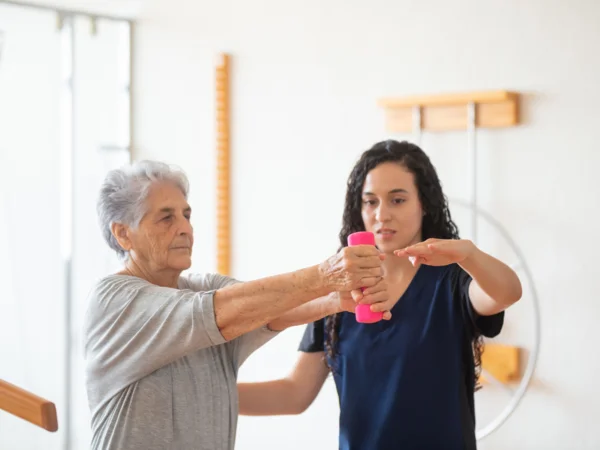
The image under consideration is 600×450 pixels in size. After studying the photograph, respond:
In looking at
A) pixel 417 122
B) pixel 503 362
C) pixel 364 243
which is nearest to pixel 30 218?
pixel 417 122

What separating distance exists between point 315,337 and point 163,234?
0.51m

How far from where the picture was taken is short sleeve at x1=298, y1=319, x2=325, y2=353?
2.10m

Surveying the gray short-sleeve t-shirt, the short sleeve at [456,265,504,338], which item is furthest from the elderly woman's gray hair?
the short sleeve at [456,265,504,338]

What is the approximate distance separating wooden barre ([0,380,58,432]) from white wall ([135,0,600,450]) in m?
2.36

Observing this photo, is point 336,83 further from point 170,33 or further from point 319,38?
point 170,33

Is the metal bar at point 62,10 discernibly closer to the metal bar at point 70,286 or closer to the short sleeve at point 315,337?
the metal bar at point 70,286

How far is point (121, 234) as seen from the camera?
73.9 inches

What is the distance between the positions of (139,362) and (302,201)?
2.17m

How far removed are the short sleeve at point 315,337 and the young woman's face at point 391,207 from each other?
0.25 meters

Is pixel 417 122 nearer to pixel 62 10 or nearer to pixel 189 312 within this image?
pixel 62 10

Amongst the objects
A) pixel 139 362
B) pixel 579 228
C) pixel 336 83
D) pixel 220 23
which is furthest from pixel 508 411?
pixel 220 23

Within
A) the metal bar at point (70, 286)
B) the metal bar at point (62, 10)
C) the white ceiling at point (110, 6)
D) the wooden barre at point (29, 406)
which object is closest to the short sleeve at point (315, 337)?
the wooden barre at point (29, 406)

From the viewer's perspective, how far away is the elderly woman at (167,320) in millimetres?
1663

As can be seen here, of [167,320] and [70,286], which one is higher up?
[167,320]
